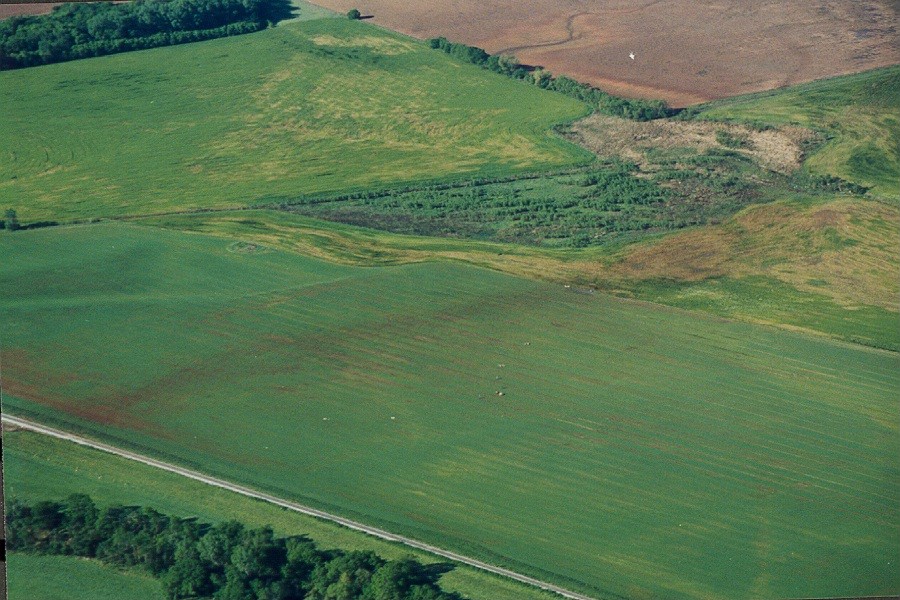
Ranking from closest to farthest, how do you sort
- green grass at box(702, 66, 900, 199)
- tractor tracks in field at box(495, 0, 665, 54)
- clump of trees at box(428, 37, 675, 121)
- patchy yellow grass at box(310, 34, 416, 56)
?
1. green grass at box(702, 66, 900, 199)
2. clump of trees at box(428, 37, 675, 121)
3. tractor tracks in field at box(495, 0, 665, 54)
4. patchy yellow grass at box(310, 34, 416, 56)

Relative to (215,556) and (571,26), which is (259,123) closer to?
(571,26)

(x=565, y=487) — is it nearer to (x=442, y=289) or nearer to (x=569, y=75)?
(x=442, y=289)

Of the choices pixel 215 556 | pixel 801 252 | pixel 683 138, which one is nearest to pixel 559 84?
pixel 683 138

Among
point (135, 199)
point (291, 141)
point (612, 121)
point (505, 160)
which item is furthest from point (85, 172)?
point (612, 121)

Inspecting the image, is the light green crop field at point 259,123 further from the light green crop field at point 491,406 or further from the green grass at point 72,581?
the green grass at point 72,581

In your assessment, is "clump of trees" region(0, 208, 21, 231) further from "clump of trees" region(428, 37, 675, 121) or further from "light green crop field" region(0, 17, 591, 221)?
"clump of trees" region(428, 37, 675, 121)

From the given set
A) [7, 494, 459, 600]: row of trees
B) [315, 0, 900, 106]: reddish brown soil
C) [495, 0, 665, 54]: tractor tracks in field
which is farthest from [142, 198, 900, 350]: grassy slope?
[495, 0, 665, 54]: tractor tracks in field

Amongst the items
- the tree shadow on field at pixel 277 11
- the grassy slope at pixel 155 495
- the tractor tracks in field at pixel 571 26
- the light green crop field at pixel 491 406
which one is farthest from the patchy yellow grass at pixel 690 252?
the tree shadow on field at pixel 277 11
